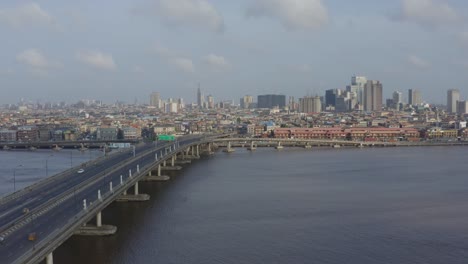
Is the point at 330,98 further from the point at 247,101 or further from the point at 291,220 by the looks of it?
the point at 291,220

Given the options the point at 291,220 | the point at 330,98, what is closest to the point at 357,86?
the point at 330,98

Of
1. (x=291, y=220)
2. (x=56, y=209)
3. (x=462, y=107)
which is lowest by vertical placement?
(x=291, y=220)

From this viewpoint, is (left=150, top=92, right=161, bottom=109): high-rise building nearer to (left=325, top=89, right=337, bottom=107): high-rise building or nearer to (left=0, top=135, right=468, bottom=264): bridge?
(left=325, top=89, right=337, bottom=107): high-rise building

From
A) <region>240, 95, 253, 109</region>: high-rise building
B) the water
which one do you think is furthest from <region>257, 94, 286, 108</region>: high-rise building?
the water

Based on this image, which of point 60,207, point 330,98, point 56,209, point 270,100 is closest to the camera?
point 56,209

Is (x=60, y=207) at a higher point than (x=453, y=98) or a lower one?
lower

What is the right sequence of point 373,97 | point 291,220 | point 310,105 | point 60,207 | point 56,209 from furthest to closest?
point 373,97 → point 310,105 → point 291,220 → point 60,207 → point 56,209

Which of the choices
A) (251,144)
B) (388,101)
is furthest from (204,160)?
(388,101)
